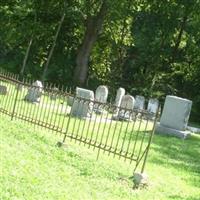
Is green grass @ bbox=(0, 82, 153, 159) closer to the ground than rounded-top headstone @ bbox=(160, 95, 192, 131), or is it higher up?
closer to the ground

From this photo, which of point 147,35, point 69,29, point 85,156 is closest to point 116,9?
point 69,29

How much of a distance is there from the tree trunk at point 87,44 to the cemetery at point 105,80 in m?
0.07

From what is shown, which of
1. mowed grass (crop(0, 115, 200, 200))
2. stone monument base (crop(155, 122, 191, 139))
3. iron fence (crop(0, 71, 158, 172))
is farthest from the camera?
stone monument base (crop(155, 122, 191, 139))

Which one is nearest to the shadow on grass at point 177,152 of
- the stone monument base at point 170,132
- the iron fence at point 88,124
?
the stone monument base at point 170,132

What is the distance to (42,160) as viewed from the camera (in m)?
10.4

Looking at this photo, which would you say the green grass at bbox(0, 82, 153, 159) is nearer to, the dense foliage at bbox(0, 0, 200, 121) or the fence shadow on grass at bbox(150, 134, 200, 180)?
the fence shadow on grass at bbox(150, 134, 200, 180)

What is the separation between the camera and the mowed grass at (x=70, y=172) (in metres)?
8.50

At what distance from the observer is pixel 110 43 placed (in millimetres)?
40250

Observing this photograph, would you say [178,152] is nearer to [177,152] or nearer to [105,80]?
[177,152]

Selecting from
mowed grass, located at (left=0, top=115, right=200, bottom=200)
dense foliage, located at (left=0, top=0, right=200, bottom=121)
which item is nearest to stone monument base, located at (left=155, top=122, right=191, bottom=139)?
mowed grass, located at (left=0, top=115, right=200, bottom=200)

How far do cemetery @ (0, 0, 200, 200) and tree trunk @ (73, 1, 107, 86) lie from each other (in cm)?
7

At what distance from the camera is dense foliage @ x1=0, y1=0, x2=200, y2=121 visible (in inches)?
1396

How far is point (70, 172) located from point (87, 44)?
2627 cm

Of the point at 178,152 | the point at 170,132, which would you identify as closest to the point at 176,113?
the point at 170,132
